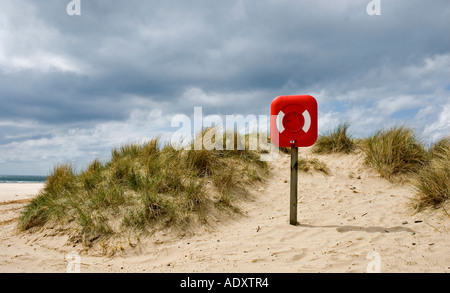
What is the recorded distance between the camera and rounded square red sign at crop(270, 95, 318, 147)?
499 centimetres

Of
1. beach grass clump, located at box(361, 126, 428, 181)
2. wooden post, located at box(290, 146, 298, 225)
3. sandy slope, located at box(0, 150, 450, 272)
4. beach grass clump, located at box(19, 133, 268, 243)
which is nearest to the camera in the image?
sandy slope, located at box(0, 150, 450, 272)

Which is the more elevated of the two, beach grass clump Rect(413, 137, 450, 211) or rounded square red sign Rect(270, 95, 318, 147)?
rounded square red sign Rect(270, 95, 318, 147)

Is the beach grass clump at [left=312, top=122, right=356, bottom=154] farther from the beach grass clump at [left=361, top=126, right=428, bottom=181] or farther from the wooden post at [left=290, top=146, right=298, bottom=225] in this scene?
the wooden post at [left=290, top=146, right=298, bottom=225]

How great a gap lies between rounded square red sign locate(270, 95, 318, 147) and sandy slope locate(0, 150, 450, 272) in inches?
56.8

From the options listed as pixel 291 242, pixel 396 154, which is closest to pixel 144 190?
pixel 291 242

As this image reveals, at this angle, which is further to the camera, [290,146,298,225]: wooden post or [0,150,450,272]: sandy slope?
[290,146,298,225]: wooden post

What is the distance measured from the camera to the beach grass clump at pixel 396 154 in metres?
7.09

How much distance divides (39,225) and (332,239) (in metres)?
5.53

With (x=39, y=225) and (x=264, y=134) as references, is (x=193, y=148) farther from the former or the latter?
(x=39, y=225)

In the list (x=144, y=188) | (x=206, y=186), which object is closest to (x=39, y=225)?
(x=144, y=188)

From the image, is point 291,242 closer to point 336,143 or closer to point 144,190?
point 144,190

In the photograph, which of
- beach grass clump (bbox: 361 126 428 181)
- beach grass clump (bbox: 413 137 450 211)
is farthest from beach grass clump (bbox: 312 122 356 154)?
beach grass clump (bbox: 413 137 450 211)

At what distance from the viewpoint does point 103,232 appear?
5.16 metres

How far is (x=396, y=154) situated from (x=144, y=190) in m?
5.83
